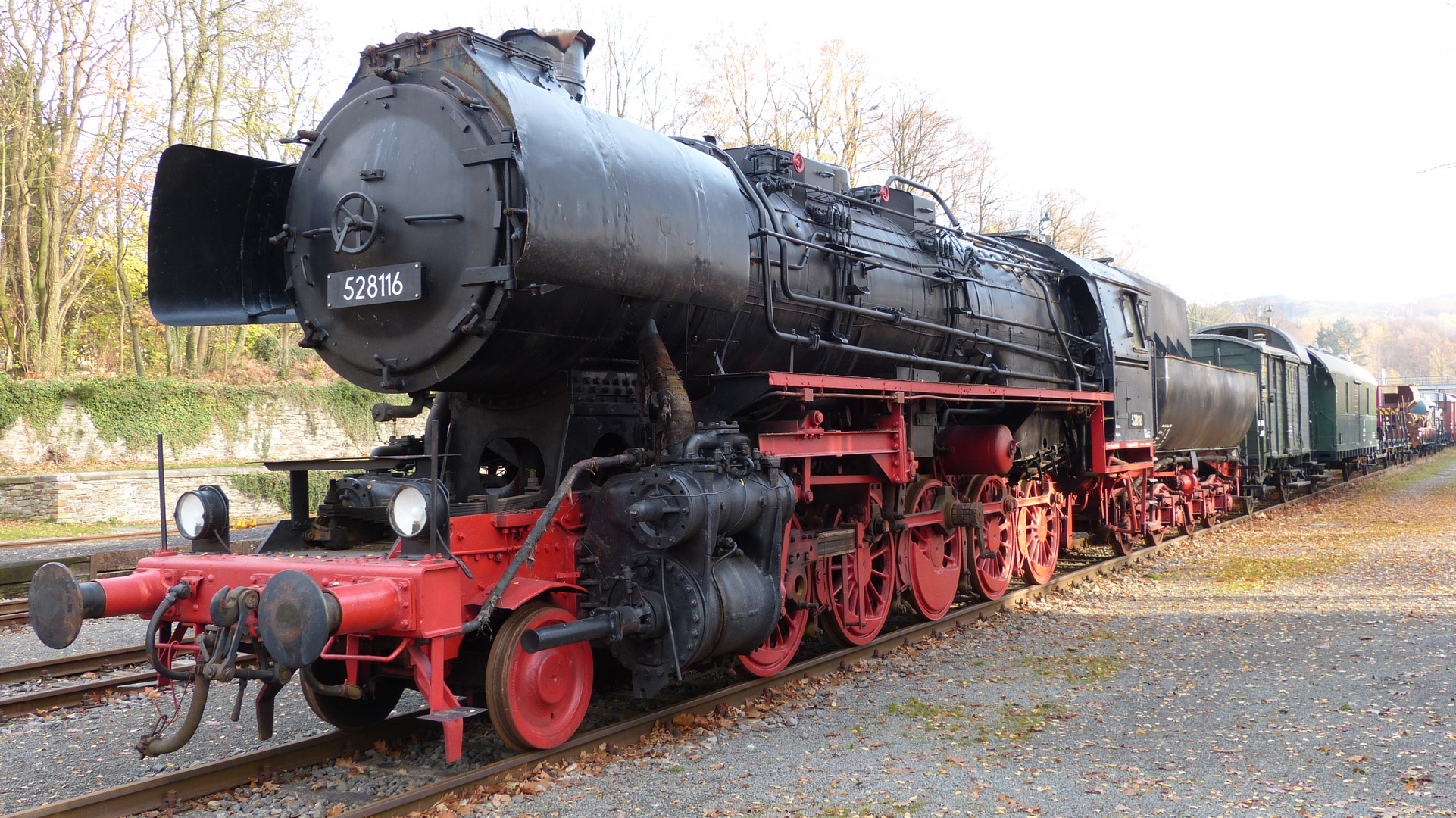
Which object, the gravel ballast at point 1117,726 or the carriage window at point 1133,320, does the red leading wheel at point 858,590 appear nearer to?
the gravel ballast at point 1117,726

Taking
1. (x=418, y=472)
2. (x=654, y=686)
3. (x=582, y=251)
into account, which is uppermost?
(x=582, y=251)

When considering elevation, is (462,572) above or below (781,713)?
above

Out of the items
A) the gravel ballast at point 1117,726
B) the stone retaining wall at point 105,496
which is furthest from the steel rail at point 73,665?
the stone retaining wall at point 105,496

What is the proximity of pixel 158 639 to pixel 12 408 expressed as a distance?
20.5 m

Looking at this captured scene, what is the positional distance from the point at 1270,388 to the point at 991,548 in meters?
11.8

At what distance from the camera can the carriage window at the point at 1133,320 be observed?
11828mm

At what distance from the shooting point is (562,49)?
5867 mm

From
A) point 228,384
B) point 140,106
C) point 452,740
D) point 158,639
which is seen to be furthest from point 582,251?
point 140,106

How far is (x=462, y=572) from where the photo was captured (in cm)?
461

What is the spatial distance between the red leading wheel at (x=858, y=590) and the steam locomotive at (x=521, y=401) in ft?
0.11

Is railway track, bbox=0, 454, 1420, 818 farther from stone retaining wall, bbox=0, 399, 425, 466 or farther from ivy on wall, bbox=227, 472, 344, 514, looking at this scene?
ivy on wall, bbox=227, 472, 344, 514

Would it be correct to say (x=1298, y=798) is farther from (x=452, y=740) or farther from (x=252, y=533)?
(x=252, y=533)

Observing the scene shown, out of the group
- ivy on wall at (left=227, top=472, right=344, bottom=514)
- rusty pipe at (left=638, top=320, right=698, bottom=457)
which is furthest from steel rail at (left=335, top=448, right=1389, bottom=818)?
ivy on wall at (left=227, top=472, right=344, bottom=514)

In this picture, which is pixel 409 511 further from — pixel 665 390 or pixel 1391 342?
pixel 1391 342
